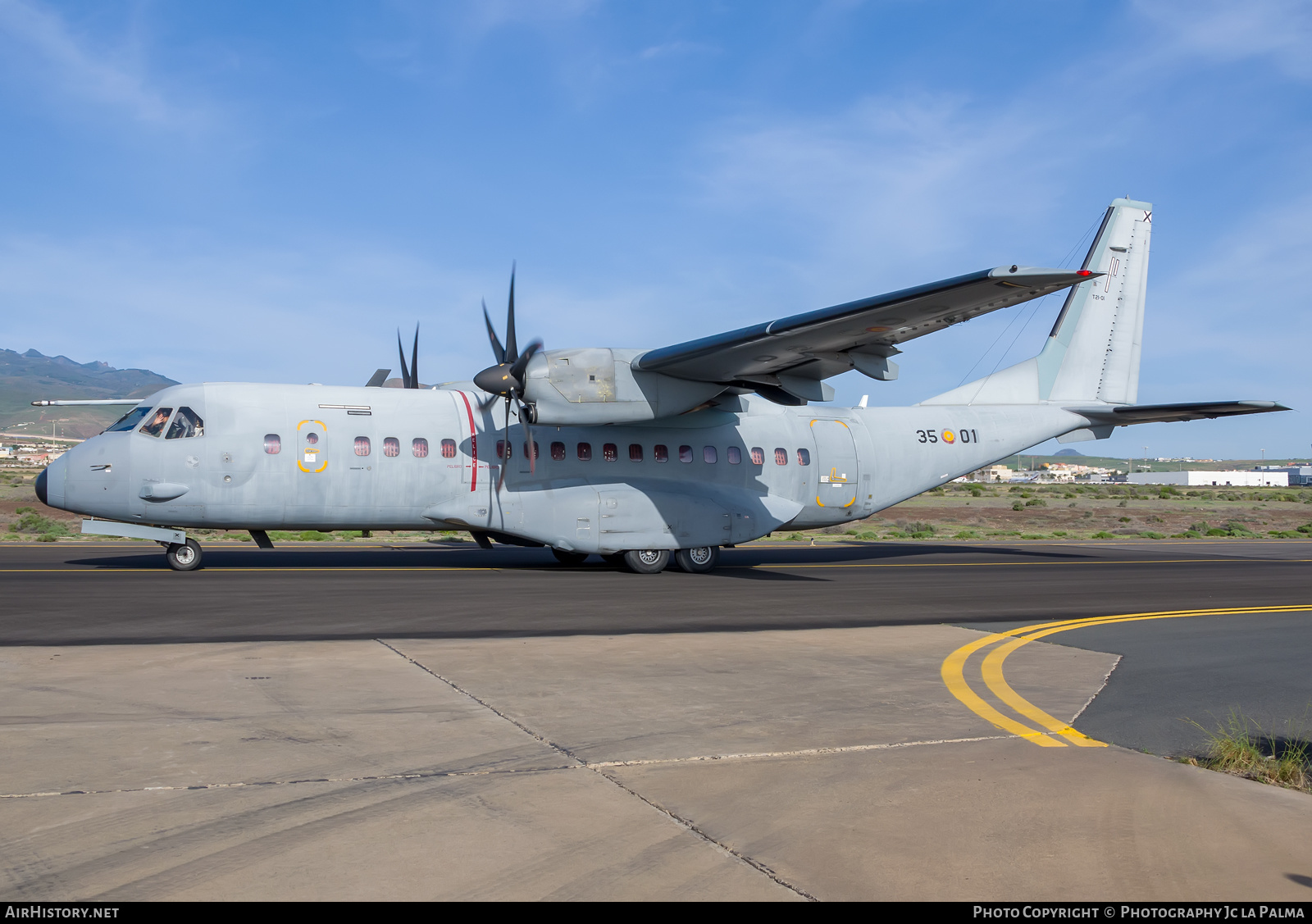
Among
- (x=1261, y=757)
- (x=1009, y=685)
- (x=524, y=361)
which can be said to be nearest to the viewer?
(x=1261, y=757)

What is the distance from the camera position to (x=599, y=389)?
59.8ft

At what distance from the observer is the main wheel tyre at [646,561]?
1961 cm

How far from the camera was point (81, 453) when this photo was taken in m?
17.4

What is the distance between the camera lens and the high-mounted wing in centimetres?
1439

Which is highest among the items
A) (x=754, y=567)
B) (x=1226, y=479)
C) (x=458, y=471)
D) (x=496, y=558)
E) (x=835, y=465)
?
(x=1226, y=479)

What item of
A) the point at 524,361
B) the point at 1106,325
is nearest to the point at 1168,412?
the point at 1106,325

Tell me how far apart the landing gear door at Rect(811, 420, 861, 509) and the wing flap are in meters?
3.28

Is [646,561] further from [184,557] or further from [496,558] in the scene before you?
[184,557]

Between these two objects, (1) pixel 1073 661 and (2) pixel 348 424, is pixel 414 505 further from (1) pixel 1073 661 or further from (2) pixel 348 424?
(1) pixel 1073 661

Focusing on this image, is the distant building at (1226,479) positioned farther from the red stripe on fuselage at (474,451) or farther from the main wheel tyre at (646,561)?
the red stripe on fuselage at (474,451)

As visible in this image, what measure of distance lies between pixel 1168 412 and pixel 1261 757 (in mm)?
18935

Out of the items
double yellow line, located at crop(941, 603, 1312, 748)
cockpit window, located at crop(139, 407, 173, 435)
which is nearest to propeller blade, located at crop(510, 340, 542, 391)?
cockpit window, located at crop(139, 407, 173, 435)

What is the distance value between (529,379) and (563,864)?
14275 millimetres
